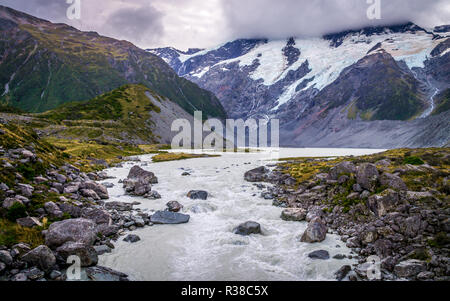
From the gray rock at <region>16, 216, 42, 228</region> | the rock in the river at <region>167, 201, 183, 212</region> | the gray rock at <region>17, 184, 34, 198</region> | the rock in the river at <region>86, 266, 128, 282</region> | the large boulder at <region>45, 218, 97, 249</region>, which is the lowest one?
the rock in the river at <region>86, 266, 128, 282</region>

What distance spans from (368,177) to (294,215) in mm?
7545

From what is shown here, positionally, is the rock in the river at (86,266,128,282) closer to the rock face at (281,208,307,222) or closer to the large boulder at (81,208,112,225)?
the large boulder at (81,208,112,225)

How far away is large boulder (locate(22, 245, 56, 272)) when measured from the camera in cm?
1402

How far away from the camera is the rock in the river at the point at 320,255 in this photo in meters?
17.5

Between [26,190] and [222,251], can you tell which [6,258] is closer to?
[26,190]

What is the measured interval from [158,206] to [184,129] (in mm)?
157775

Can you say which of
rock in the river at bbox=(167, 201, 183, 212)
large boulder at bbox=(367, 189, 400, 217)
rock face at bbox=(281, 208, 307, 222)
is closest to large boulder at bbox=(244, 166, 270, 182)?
rock face at bbox=(281, 208, 307, 222)

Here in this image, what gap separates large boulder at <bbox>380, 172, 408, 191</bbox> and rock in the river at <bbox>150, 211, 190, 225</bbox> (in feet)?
58.3

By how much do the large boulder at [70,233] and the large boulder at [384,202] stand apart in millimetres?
20783

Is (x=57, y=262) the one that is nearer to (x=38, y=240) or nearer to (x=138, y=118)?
(x=38, y=240)

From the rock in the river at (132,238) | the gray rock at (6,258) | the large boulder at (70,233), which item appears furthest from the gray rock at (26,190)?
the rock in the river at (132,238)
